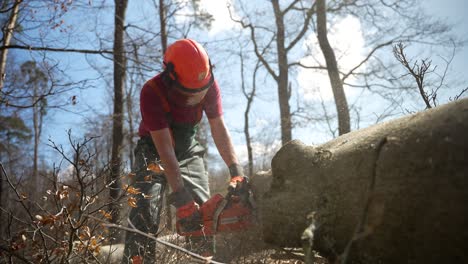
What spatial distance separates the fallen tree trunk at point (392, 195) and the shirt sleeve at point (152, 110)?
1582 millimetres

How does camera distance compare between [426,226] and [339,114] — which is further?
[339,114]

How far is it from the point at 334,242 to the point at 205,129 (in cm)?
1441

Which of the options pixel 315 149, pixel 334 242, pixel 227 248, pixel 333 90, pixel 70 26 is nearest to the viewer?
pixel 334 242

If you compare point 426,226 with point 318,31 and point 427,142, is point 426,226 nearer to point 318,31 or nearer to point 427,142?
point 427,142

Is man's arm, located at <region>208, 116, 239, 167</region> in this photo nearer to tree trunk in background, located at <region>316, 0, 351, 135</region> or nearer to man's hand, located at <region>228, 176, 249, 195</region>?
man's hand, located at <region>228, 176, 249, 195</region>

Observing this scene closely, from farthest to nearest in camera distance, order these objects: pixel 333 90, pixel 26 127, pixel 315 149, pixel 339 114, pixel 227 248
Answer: pixel 26 127 < pixel 333 90 < pixel 339 114 < pixel 227 248 < pixel 315 149

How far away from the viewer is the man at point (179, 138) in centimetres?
250

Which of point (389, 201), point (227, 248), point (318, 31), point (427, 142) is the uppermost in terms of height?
point (318, 31)

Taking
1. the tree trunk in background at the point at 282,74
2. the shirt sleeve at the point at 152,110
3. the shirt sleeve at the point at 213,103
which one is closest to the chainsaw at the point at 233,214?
the shirt sleeve at the point at 152,110

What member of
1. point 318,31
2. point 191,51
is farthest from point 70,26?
point 318,31

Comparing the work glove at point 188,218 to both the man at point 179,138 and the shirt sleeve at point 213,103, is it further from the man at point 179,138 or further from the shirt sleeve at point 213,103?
the shirt sleeve at point 213,103

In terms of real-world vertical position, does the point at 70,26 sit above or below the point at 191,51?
Answer: above

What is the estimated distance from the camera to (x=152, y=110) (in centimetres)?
272

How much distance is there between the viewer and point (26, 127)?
22297 mm
